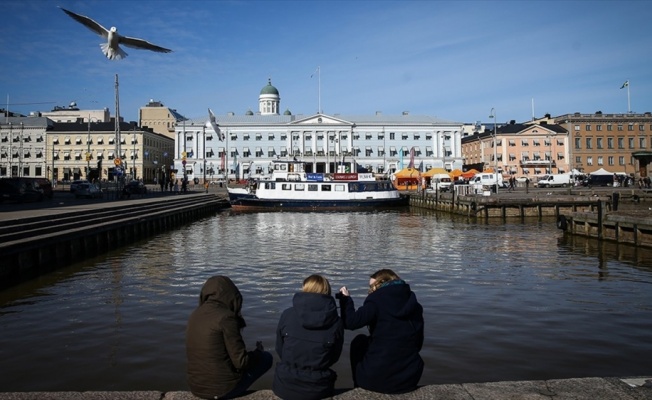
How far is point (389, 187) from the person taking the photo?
221 ft

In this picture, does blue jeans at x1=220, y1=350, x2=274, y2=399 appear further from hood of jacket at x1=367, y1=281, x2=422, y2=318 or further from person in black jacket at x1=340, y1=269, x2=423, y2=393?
hood of jacket at x1=367, y1=281, x2=422, y2=318

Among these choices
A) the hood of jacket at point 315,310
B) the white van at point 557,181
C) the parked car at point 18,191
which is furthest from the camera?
the white van at point 557,181

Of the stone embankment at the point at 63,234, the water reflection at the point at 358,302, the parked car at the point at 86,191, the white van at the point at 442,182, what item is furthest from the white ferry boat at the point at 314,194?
the water reflection at the point at 358,302

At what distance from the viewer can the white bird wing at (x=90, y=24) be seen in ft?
50.6

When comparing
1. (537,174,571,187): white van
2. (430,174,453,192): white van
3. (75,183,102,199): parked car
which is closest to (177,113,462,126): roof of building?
(430,174,453,192): white van

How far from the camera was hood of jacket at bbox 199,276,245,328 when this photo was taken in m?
6.27

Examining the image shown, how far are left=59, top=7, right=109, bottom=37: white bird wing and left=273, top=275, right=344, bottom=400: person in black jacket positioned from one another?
12661 mm

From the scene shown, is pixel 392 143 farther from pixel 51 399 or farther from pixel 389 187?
pixel 51 399

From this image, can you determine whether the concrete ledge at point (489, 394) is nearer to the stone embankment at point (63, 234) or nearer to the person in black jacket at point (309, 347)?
the person in black jacket at point (309, 347)

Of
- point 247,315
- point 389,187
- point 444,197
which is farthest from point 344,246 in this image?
point 389,187

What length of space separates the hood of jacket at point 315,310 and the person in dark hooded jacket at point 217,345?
2.32 ft

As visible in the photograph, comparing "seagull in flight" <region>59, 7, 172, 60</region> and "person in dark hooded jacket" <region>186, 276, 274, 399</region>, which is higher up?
"seagull in flight" <region>59, 7, 172, 60</region>

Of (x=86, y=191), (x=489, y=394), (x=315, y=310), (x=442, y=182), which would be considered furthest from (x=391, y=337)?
(x=442, y=182)

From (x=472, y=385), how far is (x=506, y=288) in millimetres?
10579
